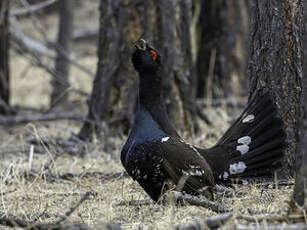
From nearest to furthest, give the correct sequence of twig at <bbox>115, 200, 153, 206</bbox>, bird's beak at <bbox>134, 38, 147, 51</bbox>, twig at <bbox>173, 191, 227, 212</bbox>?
twig at <bbox>173, 191, 227, 212</bbox> < twig at <bbox>115, 200, 153, 206</bbox> < bird's beak at <bbox>134, 38, 147, 51</bbox>

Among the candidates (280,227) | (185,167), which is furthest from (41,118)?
(280,227)

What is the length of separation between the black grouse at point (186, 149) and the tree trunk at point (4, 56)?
5.41 metres

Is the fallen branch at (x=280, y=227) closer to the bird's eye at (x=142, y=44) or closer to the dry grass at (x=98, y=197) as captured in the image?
the dry grass at (x=98, y=197)

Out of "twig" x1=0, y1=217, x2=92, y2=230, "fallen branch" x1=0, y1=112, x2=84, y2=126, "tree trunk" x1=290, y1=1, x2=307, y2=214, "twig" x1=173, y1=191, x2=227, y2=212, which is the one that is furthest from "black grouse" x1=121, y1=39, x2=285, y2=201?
"fallen branch" x1=0, y1=112, x2=84, y2=126

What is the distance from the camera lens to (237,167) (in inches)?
205

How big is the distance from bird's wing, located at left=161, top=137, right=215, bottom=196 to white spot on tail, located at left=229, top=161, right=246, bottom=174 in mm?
263

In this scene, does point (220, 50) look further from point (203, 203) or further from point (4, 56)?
point (203, 203)

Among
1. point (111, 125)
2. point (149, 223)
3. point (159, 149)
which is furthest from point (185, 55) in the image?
point (149, 223)

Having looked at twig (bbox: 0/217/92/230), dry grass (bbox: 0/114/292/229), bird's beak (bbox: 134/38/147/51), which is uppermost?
bird's beak (bbox: 134/38/147/51)

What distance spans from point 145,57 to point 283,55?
3.87 feet

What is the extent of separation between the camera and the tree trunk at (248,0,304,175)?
15.9 feet

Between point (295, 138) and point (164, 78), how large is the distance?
306cm

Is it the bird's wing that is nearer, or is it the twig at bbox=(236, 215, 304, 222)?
the twig at bbox=(236, 215, 304, 222)

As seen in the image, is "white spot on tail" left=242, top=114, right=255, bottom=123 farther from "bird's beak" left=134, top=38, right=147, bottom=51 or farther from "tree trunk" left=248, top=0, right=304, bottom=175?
"bird's beak" left=134, top=38, right=147, bottom=51
